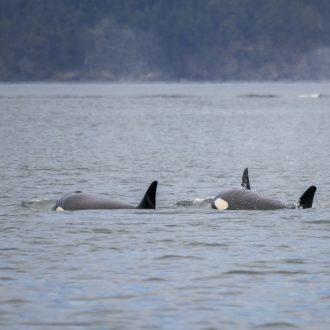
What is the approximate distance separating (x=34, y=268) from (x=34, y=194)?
10371mm

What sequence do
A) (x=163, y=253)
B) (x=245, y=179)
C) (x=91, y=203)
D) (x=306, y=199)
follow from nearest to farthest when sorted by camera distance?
(x=163, y=253)
(x=306, y=199)
(x=91, y=203)
(x=245, y=179)

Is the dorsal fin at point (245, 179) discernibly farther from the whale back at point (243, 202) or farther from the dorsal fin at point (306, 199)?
the dorsal fin at point (306, 199)

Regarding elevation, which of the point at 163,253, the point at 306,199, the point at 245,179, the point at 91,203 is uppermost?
the point at 245,179

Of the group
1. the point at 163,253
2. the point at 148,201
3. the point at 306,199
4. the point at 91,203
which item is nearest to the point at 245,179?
the point at 306,199

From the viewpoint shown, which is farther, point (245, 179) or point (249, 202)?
point (245, 179)

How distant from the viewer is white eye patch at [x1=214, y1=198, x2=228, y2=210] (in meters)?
22.3

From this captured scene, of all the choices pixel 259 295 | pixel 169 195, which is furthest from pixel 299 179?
pixel 259 295

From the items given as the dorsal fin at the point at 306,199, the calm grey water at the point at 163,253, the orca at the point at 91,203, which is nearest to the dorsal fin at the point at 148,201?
the orca at the point at 91,203

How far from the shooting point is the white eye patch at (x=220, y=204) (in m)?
22.3

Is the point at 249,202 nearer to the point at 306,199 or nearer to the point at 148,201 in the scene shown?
the point at 306,199

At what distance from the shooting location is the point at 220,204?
22.3 meters

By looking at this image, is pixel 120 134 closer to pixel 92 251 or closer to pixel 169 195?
pixel 169 195

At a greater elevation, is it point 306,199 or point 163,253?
point 306,199

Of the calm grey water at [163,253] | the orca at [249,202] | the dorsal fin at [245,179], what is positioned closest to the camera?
the calm grey water at [163,253]
